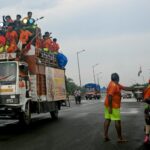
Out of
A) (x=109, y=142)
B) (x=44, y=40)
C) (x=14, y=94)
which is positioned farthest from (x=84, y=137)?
(x=44, y=40)

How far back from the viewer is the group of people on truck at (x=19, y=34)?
17453 millimetres

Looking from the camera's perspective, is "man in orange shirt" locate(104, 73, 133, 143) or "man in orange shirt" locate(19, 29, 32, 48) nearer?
"man in orange shirt" locate(104, 73, 133, 143)

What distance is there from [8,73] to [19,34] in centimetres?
202

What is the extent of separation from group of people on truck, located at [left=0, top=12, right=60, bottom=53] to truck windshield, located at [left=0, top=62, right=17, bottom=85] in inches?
25.3

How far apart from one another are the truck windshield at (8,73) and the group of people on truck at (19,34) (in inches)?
25.3

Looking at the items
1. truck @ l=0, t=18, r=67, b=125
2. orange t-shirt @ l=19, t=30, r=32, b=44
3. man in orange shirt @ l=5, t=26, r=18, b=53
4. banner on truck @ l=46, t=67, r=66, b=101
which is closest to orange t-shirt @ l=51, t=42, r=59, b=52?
truck @ l=0, t=18, r=67, b=125

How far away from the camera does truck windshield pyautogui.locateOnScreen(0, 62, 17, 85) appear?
53.7 ft

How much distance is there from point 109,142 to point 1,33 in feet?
25.1

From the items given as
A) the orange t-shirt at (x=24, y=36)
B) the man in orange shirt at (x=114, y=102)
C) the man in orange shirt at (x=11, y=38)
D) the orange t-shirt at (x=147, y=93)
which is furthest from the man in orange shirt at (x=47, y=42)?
the orange t-shirt at (x=147, y=93)

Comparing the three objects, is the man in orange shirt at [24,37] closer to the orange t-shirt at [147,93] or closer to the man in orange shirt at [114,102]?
the man in orange shirt at [114,102]

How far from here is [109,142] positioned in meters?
12.2

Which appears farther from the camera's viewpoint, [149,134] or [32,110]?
[32,110]

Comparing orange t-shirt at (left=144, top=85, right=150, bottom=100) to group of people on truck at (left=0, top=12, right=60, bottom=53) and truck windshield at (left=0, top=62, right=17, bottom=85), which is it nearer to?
truck windshield at (left=0, top=62, right=17, bottom=85)

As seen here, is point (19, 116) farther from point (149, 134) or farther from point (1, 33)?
point (149, 134)
